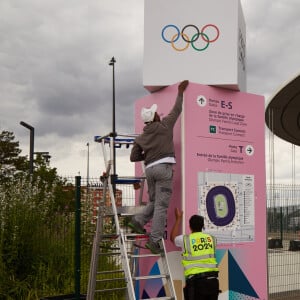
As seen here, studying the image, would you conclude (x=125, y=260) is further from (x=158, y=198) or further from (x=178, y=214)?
(x=178, y=214)

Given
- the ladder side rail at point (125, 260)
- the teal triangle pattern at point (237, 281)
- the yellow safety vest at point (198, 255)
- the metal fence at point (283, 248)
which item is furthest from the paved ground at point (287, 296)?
the ladder side rail at point (125, 260)

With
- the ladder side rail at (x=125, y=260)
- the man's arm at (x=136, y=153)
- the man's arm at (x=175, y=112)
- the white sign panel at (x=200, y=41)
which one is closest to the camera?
the ladder side rail at (x=125, y=260)

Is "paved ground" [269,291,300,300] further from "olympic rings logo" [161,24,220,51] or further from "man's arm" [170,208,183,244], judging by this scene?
"olympic rings logo" [161,24,220,51]

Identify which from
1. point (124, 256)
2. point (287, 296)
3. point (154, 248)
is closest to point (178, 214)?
point (154, 248)

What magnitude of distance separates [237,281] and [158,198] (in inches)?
84.5

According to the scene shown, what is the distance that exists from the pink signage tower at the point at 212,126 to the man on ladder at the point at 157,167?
465mm

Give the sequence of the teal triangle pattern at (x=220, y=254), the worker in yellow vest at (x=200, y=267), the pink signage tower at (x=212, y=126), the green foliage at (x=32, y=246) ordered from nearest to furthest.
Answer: the worker in yellow vest at (x=200, y=267), the pink signage tower at (x=212, y=126), the teal triangle pattern at (x=220, y=254), the green foliage at (x=32, y=246)

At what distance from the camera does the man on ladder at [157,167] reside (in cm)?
741

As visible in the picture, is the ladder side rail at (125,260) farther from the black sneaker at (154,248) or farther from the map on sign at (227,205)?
the map on sign at (227,205)

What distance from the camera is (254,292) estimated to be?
8750 mm

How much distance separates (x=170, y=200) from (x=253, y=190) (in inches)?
58.6

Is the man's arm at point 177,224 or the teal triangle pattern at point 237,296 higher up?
the man's arm at point 177,224

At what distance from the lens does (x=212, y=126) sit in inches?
329

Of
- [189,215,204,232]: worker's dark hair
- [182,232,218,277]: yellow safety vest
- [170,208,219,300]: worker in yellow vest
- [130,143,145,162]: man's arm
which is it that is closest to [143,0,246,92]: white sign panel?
[130,143,145,162]: man's arm
